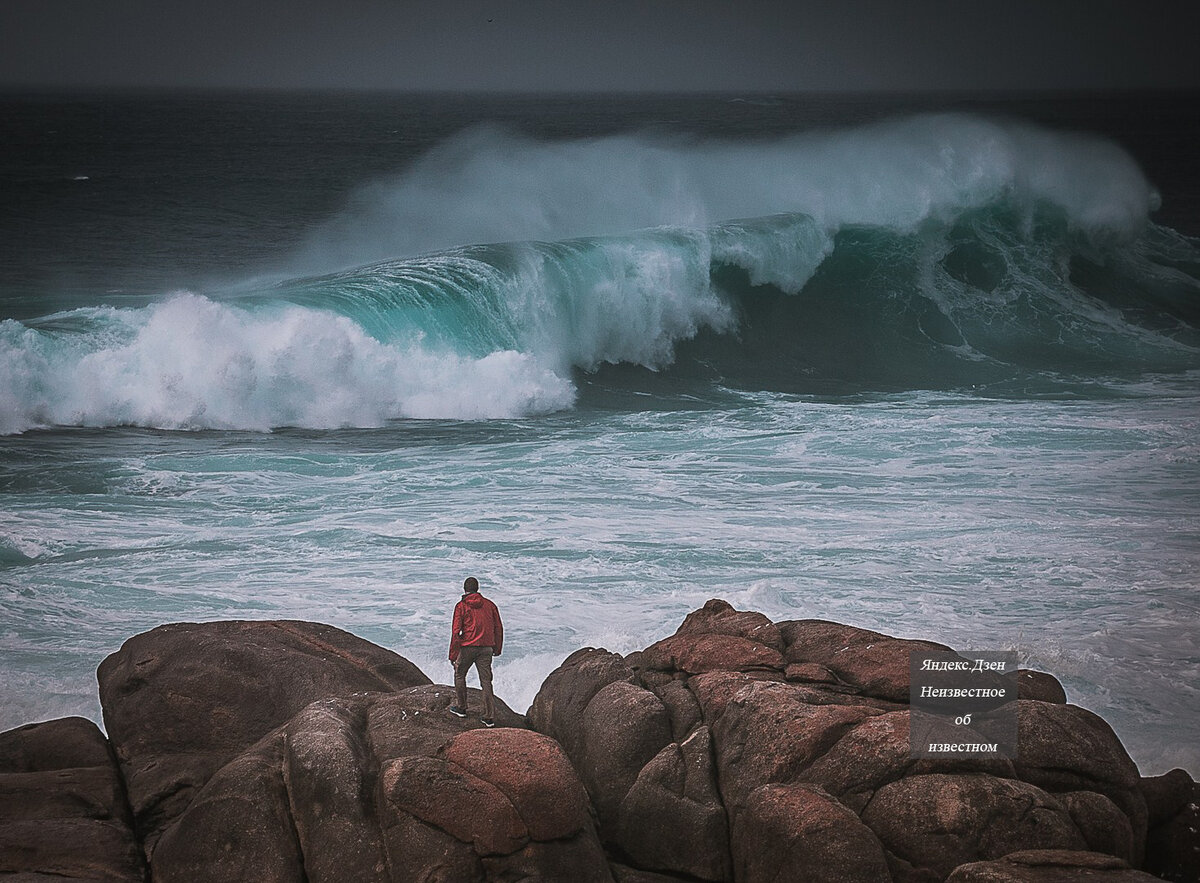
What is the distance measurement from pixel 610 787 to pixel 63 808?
3011 mm

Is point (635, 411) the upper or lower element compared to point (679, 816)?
upper

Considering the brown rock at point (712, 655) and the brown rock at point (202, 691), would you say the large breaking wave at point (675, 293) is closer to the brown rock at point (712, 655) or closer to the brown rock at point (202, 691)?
the brown rock at point (202, 691)

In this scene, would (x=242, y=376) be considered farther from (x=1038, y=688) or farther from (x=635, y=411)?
(x=1038, y=688)

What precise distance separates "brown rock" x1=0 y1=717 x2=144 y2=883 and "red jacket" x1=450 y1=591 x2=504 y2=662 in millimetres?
2064

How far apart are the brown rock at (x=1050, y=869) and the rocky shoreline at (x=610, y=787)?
0.01 meters

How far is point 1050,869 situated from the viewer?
4.95 meters

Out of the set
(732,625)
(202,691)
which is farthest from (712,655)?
(202,691)

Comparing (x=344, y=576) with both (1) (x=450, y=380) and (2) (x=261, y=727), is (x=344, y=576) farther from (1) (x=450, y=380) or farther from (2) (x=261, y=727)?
(1) (x=450, y=380)

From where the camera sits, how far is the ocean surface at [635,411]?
37.1ft

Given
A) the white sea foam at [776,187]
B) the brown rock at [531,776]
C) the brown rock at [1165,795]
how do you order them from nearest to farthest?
the brown rock at [531,776], the brown rock at [1165,795], the white sea foam at [776,187]

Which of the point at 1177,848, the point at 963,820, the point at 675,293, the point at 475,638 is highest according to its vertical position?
the point at 675,293

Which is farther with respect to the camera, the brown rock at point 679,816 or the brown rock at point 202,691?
the brown rock at point 202,691

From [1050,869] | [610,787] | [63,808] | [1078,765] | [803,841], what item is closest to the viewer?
[1050,869]

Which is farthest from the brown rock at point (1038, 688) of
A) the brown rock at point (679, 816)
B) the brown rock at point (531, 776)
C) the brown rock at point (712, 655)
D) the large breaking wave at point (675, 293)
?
the large breaking wave at point (675, 293)
